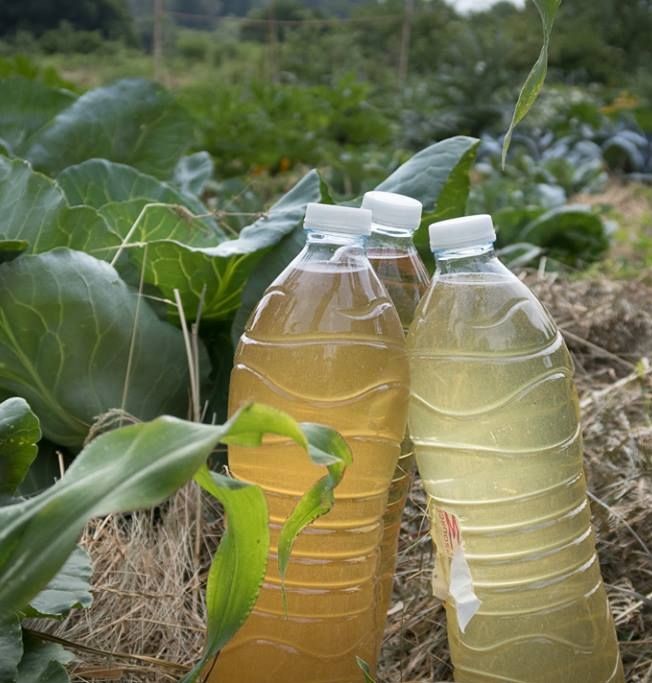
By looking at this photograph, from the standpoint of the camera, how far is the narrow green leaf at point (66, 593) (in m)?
0.99

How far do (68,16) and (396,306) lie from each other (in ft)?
85.9

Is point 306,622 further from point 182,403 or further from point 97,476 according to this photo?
point 182,403

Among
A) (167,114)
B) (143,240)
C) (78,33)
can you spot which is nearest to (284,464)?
(143,240)

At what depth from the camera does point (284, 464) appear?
3.49ft

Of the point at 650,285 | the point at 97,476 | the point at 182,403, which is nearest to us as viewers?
the point at 97,476

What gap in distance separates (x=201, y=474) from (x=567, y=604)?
50 cm

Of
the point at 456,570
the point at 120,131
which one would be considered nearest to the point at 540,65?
the point at 456,570

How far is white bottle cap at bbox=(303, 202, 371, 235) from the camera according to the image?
989mm

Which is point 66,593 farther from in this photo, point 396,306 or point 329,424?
point 396,306

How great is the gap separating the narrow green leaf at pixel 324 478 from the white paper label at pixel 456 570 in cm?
23

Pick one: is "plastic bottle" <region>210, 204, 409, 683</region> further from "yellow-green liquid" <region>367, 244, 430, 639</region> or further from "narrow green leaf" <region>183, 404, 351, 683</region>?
"narrow green leaf" <region>183, 404, 351, 683</region>

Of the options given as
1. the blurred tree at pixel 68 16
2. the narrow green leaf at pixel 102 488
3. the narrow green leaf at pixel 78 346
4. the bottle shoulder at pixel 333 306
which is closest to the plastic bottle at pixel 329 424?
the bottle shoulder at pixel 333 306

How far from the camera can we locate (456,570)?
1.03 m

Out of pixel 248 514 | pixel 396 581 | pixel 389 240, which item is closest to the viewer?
pixel 248 514
